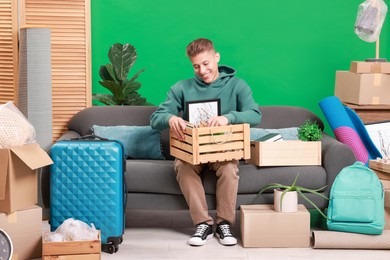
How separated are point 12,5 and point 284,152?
6.34 feet

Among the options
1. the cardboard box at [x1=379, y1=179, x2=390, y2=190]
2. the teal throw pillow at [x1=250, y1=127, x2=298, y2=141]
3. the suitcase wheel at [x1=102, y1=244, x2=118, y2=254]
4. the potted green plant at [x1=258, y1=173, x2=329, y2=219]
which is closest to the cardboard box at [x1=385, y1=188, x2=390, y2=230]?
the cardboard box at [x1=379, y1=179, x2=390, y2=190]

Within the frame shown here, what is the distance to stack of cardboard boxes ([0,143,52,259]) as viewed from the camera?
3590 millimetres

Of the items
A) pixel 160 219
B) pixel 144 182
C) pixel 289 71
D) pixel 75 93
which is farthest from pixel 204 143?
pixel 289 71

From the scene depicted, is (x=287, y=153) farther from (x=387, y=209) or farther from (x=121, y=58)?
(x=121, y=58)

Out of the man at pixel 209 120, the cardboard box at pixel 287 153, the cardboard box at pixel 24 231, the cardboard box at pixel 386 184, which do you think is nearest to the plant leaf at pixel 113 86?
the man at pixel 209 120

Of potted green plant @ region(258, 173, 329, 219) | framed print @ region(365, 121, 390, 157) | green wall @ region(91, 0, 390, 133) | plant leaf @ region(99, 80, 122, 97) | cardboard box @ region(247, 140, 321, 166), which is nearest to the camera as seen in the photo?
potted green plant @ region(258, 173, 329, 219)

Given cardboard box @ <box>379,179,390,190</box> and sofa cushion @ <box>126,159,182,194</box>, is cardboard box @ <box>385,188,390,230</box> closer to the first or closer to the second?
cardboard box @ <box>379,179,390,190</box>

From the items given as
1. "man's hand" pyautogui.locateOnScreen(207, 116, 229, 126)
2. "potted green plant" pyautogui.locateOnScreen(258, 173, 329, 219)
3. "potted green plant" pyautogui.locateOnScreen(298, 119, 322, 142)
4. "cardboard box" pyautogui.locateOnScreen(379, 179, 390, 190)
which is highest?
"man's hand" pyautogui.locateOnScreen(207, 116, 229, 126)

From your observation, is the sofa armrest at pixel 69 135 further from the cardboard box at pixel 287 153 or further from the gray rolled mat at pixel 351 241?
the gray rolled mat at pixel 351 241

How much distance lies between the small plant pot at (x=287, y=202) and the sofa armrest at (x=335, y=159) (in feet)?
0.95

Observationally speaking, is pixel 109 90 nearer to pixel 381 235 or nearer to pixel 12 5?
pixel 12 5

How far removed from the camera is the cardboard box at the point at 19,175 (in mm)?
3582

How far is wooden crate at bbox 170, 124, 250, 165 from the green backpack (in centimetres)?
50

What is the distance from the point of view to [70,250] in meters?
3.52
